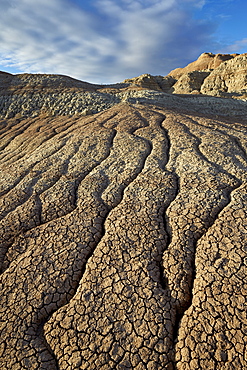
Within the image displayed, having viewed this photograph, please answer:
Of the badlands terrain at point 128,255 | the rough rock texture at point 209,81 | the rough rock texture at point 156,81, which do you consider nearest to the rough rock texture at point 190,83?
the rough rock texture at point 209,81

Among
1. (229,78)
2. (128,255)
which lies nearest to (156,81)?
(229,78)

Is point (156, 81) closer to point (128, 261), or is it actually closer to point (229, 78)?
point (229, 78)

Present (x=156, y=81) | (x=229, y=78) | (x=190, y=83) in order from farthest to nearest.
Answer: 1. (x=156, y=81)
2. (x=190, y=83)
3. (x=229, y=78)

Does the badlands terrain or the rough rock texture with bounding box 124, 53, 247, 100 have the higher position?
the rough rock texture with bounding box 124, 53, 247, 100

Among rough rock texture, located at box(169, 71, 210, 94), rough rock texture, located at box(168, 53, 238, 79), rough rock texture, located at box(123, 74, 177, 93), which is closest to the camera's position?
rough rock texture, located at box(123, 74, 177, 93)

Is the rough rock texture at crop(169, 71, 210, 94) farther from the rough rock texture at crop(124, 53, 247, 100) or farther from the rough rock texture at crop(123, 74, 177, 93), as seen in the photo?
the rough rock texture at crop(123, 74, 177, 93)

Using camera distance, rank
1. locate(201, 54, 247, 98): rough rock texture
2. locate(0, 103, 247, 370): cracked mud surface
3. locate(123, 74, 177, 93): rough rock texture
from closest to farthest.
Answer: locate(0, 103, 247, 370): cracked mud surface < locate(123, 74, 177, 93): rough rock texture < locate(201, 54, 247, 98): rough rock texture

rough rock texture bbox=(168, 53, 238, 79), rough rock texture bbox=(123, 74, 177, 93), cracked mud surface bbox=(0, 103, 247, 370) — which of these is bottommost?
cracked mud surface bbox=(0, 103, 247, 370)

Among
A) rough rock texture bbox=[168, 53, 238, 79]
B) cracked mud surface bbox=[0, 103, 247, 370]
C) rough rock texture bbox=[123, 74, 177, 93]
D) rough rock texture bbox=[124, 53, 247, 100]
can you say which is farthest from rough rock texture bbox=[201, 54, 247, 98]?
cracked mud surface bbox=[0, 103, 247, 370]
